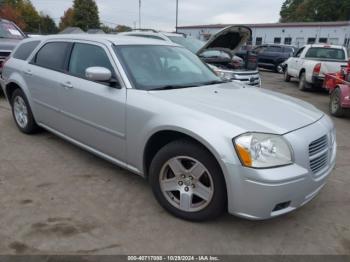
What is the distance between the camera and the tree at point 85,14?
69419mm

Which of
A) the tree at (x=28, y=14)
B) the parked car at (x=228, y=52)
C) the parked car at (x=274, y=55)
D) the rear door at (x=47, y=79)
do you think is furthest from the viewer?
the tree at (x=28, y=14)

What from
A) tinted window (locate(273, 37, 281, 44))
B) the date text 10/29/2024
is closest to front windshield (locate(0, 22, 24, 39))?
the date text 10/29/2024

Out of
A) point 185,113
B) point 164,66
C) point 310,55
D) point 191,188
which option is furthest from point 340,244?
point 310,55

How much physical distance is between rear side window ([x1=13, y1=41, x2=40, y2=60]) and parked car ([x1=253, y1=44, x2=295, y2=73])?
16.3 metres

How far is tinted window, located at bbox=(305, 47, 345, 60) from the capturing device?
11.9m

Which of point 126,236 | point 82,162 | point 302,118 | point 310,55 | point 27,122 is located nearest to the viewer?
point 126,236

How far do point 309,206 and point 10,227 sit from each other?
2.93 metres

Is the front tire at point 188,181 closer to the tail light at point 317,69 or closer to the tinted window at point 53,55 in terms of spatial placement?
the tinted window at point 53,55

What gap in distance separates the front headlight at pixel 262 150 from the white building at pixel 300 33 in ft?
→ 108

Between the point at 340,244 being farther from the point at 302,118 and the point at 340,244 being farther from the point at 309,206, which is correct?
the point at 302,118

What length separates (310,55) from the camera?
1251 centimetres

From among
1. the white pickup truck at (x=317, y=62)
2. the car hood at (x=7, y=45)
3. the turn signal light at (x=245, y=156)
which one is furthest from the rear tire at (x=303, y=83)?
the turn signal light at (x=245, y=156)

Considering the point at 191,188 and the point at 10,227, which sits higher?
the point at 191,188

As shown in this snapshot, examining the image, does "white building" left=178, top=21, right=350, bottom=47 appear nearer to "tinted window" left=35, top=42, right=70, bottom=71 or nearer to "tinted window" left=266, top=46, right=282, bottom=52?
"tinted window" left=266, top=46, right=282, bottom=52
